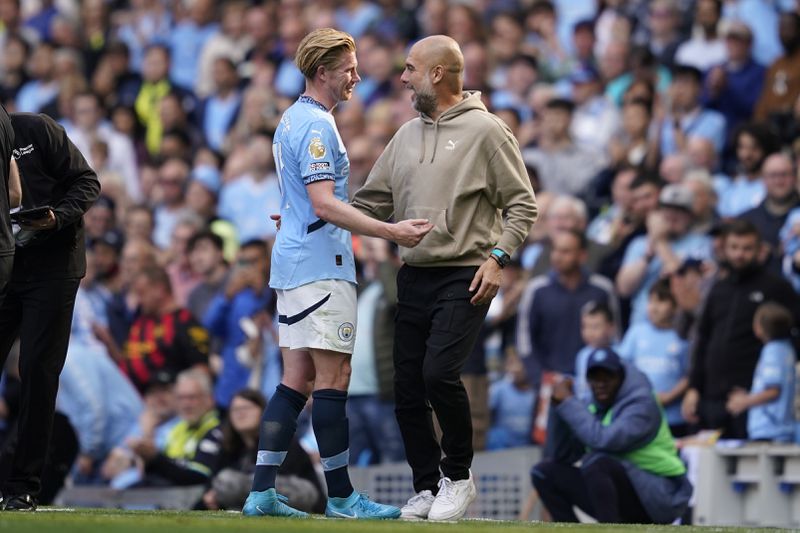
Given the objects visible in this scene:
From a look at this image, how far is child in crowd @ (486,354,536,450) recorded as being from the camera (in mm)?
12852

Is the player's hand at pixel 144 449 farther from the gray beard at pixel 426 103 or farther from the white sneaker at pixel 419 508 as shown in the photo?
the gray beard at pixel 426 103

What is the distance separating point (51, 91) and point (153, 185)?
3.15 metres

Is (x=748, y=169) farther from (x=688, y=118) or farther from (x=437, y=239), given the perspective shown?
(x=437, y=239)

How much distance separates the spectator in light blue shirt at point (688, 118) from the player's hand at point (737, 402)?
3.46 m

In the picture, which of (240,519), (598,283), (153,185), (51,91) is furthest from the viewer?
(51,91)

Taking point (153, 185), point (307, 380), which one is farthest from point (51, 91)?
point (307, 380)

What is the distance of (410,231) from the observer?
780cm

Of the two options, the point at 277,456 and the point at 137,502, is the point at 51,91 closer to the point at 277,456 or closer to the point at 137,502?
the point at 137,502

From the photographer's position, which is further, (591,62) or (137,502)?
(591,62)

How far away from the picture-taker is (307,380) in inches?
321

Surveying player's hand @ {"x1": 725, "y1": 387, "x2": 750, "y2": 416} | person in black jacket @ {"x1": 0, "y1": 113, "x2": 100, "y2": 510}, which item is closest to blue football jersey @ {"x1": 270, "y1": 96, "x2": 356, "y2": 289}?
person in black jacket @ {"x1": 0, "y1": 113, "x2": 100, "y2": 510}

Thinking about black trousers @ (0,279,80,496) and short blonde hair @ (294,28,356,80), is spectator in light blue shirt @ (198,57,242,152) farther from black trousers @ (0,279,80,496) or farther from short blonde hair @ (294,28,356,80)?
short blonde hair @ (294,28,356,80)

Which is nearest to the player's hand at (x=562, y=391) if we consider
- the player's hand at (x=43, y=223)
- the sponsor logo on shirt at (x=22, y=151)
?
the player's hand at (x=43, y=223)

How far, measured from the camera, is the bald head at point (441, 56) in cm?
819
